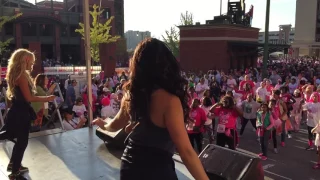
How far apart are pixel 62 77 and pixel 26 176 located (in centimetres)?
1351

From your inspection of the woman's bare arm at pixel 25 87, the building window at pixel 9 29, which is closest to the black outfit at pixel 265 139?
the woman's bare arm at pixel 25 87

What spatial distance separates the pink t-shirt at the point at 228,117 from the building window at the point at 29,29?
4057cm

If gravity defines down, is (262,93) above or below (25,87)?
below

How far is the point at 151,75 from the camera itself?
182 centimetres

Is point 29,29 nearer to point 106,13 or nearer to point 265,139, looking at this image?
point 106,13

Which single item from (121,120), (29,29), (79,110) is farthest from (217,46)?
(29,29)

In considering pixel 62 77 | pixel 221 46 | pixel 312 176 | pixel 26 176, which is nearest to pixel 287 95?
pixel 312 176

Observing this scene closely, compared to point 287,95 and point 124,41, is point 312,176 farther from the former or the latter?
point 124,41

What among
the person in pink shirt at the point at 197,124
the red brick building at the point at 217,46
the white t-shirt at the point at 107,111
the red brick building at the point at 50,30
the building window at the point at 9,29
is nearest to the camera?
the person in pink shirt at the point at 197,124

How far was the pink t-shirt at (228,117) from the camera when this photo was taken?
684 cm

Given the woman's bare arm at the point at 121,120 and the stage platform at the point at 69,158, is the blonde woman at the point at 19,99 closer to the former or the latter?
the stage platform at the point at 69,158

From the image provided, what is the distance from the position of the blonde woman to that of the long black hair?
6.84 feet

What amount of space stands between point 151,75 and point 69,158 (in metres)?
3.36

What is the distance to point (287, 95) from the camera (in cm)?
1009
